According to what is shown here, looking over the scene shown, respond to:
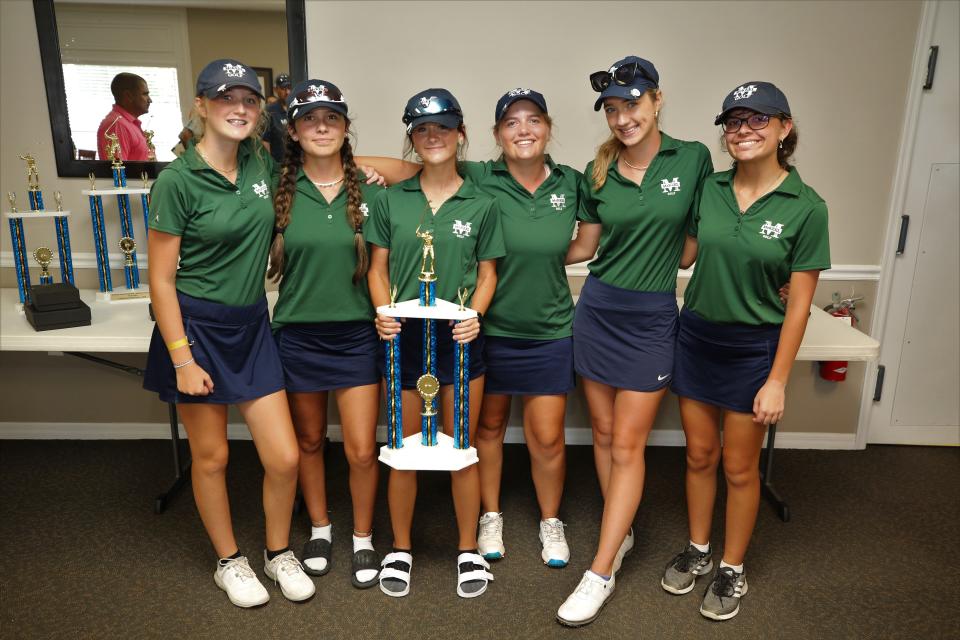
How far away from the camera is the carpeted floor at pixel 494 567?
7.37ft

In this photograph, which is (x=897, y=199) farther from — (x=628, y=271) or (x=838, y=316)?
(x=628, y=271)

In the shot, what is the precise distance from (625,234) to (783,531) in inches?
56.6

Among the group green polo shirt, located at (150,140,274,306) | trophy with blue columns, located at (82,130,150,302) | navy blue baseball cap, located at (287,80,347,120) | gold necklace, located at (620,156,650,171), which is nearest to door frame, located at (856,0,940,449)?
gold necklace, located at (620,156,650,171)

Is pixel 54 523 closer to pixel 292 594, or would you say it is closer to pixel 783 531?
pixel 292 594

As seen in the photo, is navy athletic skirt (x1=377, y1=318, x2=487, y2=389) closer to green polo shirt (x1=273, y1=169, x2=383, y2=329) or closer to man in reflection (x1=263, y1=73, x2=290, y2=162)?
green polo shirt (x1=273, y1=169, x2=383, y2=329)

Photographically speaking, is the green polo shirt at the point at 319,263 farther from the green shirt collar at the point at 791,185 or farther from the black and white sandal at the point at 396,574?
the green shirt collar at the point at 791,185

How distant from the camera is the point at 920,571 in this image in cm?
254

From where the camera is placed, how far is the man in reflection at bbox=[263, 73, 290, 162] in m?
2.96

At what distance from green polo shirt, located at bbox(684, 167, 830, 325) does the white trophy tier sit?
0.70 m

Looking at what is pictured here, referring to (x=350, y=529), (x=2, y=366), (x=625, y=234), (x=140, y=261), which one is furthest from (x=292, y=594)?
Answer: (x=2, y=366)

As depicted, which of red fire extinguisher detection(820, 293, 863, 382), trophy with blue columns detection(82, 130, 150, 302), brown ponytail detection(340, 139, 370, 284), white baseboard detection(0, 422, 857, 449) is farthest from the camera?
white baseboard detection(0, 422, 857, 449)

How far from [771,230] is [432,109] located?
3.27 ft

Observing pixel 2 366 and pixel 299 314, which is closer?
pixel 299 314

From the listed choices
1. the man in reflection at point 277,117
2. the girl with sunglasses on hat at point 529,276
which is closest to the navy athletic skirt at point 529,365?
the girl with sunglasses on hat at point 529,276
